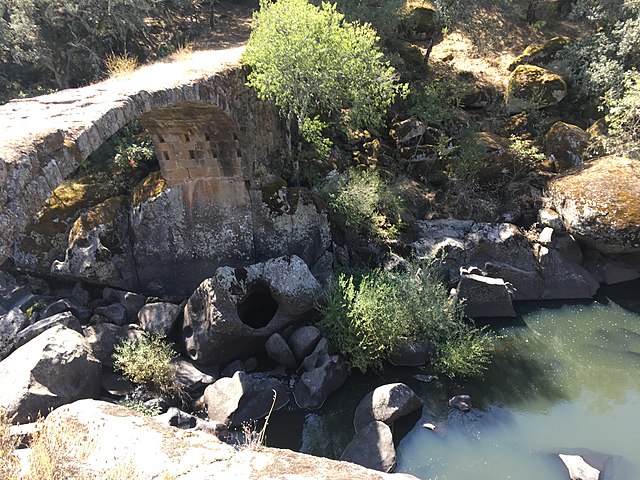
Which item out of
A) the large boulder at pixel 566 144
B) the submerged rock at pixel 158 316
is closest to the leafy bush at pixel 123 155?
the submerged rock at pixel 158 316

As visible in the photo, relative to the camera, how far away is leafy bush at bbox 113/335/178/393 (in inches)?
352

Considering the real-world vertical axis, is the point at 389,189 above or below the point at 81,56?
below

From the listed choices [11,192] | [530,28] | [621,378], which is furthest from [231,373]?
[530,28]

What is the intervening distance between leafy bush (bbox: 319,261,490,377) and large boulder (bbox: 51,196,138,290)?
5077 mm

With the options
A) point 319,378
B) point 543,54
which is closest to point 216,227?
point 319,378

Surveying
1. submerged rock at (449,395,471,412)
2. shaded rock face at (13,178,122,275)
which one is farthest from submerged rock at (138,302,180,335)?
submerged rock at (449,395,471,412)

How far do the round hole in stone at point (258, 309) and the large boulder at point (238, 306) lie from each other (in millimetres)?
239

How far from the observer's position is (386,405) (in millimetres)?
8250

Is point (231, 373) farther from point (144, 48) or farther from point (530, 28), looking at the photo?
point (530, 28)

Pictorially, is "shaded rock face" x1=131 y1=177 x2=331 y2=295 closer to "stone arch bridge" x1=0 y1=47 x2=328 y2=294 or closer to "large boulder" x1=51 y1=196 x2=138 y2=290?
"stone arch bridge" x1=0 y1=47 x2=328 y2=294

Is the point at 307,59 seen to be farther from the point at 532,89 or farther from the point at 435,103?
the point at 532,89

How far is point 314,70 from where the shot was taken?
9875 millimetres

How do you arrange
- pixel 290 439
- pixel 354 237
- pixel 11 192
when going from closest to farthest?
pixel 11 192
pixel 290 439
pixel 354 237

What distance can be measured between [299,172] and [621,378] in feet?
28.1
